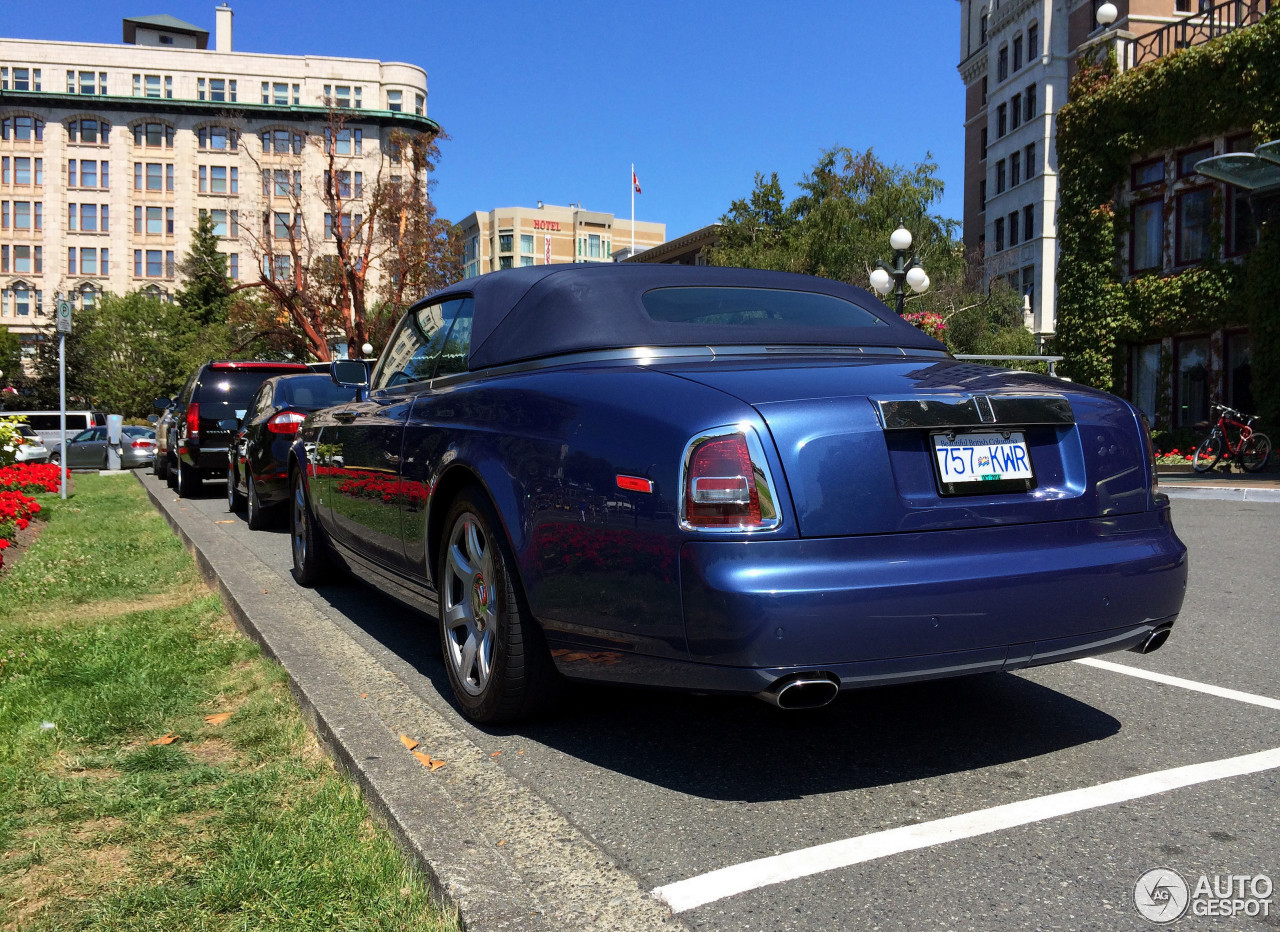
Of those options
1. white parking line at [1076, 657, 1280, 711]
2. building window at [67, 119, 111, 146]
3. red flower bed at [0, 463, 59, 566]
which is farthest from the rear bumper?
building window at [67, 119, 111, 146]

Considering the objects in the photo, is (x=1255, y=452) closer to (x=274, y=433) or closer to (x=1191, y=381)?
(x=1191, y=381)

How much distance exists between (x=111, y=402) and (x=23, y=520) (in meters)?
55.5

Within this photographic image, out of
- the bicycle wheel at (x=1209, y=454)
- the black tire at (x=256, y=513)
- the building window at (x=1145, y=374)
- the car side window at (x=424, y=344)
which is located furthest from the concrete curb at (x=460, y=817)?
the building window at (x=1145, y=374)

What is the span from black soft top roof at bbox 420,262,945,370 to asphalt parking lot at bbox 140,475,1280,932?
1261 millimetres

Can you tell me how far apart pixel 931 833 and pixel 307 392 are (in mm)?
8310

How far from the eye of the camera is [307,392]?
33.0 feet

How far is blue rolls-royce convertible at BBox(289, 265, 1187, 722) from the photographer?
287 centimetres

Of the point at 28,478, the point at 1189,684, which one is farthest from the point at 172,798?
the point at 28,478

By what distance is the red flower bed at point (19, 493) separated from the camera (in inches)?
335

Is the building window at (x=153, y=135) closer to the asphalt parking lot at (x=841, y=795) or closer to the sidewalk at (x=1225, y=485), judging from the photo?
the sidewalk at (x=1225, y=485)

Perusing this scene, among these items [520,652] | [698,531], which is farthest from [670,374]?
[520,652]

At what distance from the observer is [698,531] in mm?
2869

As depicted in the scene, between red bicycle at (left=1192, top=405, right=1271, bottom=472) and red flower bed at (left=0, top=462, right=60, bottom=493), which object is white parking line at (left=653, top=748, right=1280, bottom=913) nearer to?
red flower bed at (left=0, top=462, right=60, bottom=493)

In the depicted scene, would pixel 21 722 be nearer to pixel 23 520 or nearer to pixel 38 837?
pixel 38 837
